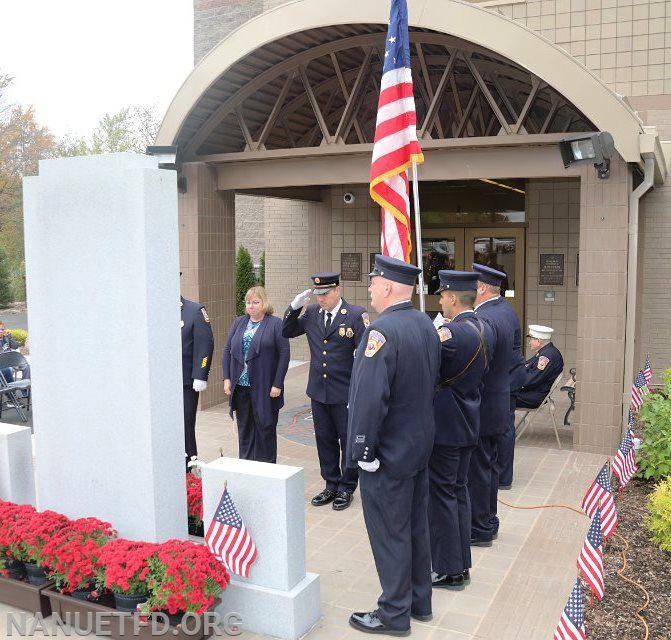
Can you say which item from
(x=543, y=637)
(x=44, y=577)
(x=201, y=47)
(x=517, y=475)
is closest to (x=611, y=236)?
(x=517, y=475)

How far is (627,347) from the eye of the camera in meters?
8.11

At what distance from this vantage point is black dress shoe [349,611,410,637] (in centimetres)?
437

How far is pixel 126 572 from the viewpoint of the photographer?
13.6 ft

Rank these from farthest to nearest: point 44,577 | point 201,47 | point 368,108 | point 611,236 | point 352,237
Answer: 1. point 201,47
2. point 352,237
3. point 368,108
4. point 611,236
5. point 44,577

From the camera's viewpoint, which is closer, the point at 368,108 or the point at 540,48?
the point at 540,48

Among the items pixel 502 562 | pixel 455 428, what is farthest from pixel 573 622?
pixel 502 562

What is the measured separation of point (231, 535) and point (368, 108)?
8.68 meters

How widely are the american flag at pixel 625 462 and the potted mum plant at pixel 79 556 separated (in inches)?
161

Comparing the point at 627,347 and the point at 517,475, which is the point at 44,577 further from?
the point at 627,347

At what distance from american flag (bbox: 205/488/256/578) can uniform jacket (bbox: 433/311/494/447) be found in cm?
137

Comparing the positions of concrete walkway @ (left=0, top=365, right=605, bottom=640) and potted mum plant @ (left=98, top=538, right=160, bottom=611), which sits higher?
potted mum plant @ (left=98, top=538, right=160, bottom=611)

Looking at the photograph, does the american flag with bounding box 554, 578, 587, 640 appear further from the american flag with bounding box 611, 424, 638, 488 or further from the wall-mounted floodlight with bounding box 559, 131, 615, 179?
the wall-mounted floodlight with bounding box 559, 131, 615, 179

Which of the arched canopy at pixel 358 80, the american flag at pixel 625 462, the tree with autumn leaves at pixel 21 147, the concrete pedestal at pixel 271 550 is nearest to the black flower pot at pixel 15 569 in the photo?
the concrete pedestal at pixel 271 550

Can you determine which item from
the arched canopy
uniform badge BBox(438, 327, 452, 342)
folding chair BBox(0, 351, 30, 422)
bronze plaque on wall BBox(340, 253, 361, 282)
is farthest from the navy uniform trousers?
bronze plaque on wall BBox(340, 253, 361, 282)
